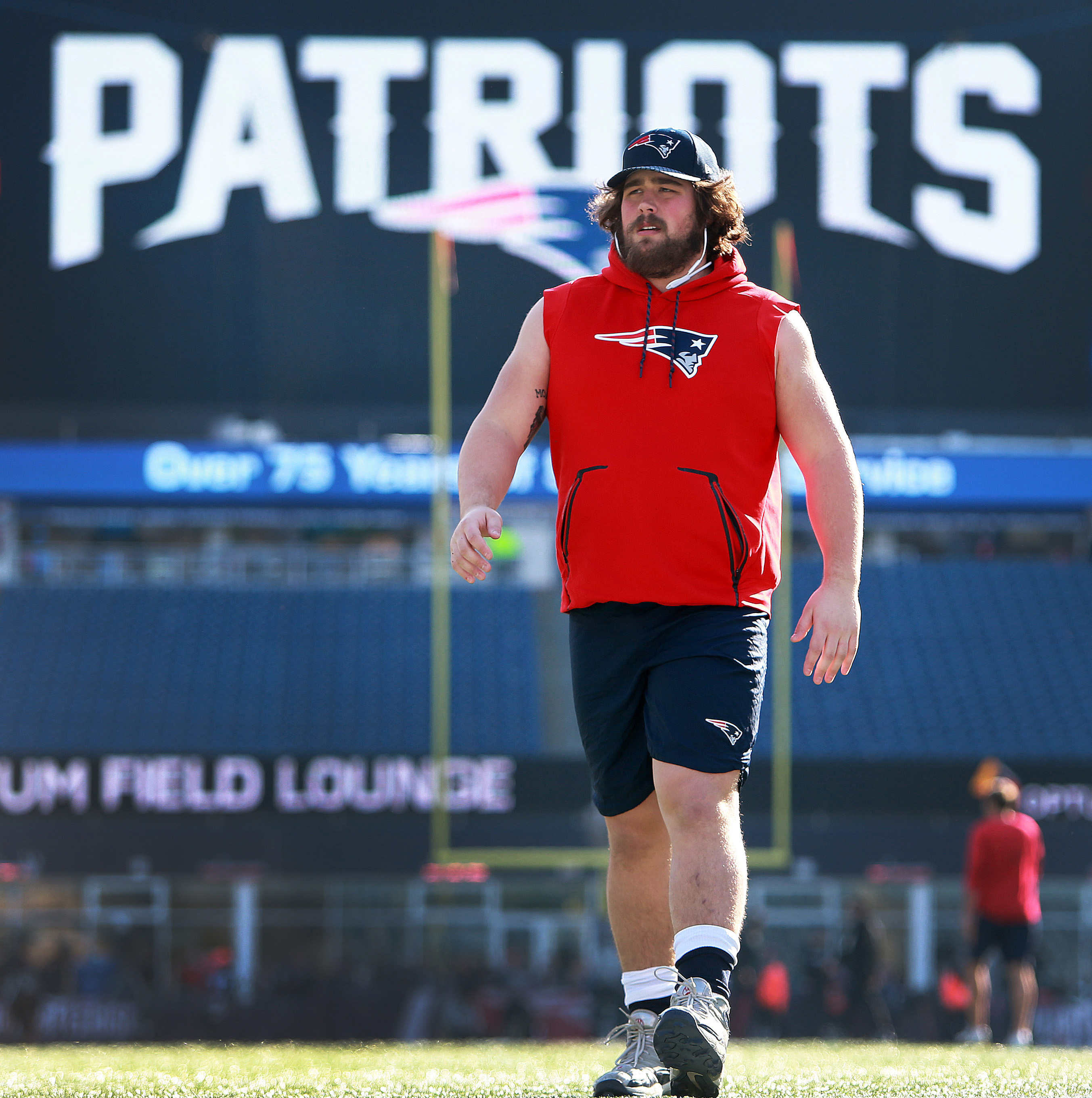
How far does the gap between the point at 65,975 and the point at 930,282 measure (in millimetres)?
7069

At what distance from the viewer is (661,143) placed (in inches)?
78.5

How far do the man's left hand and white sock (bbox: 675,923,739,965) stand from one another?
12.4 inches

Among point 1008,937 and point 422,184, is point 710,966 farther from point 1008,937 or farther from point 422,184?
point 422,184

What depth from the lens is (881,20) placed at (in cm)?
1041

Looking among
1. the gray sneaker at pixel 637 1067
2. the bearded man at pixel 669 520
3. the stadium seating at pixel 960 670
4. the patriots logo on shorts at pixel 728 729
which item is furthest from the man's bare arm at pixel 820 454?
the stadium seating at pixel 960 670

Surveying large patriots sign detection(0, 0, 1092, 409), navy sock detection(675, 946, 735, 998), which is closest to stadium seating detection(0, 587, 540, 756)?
large patriots sign detection(0, 0, 1092, 409)

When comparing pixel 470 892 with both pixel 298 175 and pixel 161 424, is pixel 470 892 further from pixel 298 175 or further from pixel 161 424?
pixel 298 175

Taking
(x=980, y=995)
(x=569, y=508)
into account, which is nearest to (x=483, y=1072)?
(x=569, y=508)

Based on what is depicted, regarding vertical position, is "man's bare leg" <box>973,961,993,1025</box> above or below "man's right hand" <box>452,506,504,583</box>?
below

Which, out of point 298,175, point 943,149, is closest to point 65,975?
point 298,175

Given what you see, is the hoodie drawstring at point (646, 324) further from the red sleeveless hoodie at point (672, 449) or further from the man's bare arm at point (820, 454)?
the man's bare arm at point (820, 454)

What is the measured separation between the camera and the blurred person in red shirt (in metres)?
5.43

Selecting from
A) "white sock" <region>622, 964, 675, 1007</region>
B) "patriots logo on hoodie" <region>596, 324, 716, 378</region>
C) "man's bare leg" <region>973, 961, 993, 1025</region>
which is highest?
"patriots logo on hoodie" <region>596, 324, 716, 378</region>

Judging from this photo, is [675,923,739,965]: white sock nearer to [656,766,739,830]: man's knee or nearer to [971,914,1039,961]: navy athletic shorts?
[656,766,739,830]: man's knee
